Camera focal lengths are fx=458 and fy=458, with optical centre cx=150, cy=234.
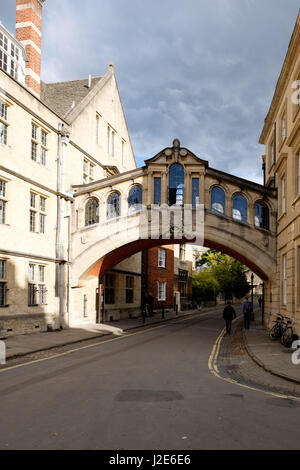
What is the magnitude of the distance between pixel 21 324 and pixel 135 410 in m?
13.3

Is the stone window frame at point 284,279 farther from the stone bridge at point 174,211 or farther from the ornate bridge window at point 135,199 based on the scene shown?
the ornate bridge window at point 135,199

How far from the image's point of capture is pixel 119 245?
24.5 m

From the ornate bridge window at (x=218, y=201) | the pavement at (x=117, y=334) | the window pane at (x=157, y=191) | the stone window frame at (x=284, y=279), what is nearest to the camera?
the pavement at (x=117, y=334)

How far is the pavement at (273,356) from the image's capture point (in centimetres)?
1118

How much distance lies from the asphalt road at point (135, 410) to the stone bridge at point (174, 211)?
1197cm

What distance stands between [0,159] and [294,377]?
1354 centimetres

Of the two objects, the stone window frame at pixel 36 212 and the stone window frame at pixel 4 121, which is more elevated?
the stone window frame at pixel 4 121

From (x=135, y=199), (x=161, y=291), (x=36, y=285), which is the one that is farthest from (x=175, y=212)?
(x=161, y=291)

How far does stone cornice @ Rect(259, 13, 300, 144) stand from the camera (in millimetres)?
17016

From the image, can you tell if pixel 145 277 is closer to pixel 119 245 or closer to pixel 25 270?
pixel 119 245

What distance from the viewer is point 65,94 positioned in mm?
28547

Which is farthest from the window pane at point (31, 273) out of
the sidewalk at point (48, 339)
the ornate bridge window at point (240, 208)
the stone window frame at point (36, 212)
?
the ornate bridge window at point (240, 208)

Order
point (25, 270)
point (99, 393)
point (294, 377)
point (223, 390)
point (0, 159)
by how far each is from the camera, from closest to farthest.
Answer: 1. point (99, 393)
2. point (223, 390)
3. point (294, 377)
4. point (0, 159)
5. point (25, 270)
